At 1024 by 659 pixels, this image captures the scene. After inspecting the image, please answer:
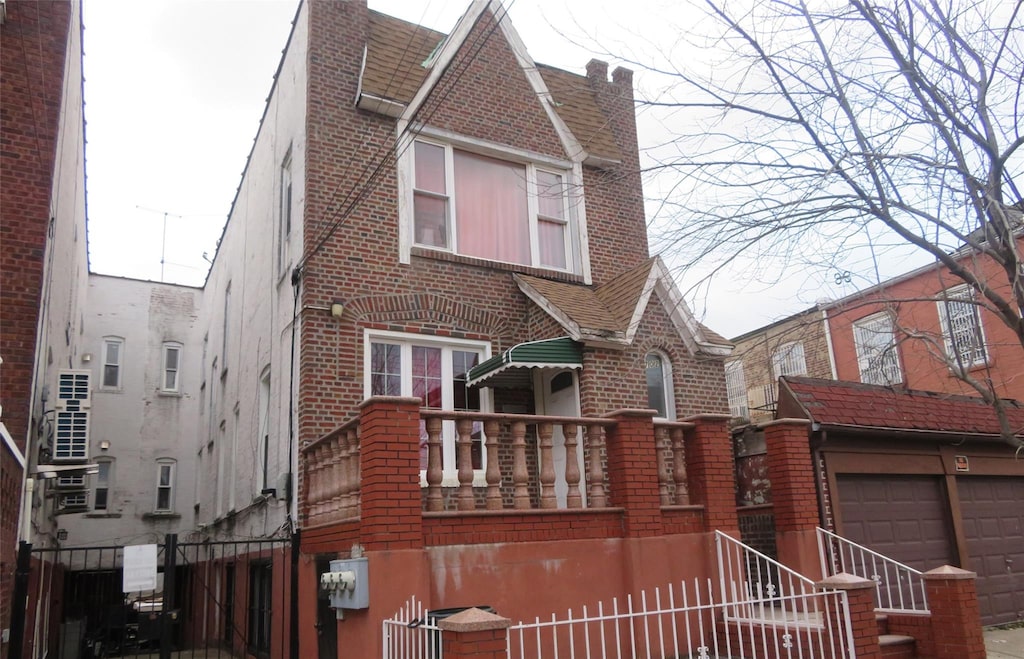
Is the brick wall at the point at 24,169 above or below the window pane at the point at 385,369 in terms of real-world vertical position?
above

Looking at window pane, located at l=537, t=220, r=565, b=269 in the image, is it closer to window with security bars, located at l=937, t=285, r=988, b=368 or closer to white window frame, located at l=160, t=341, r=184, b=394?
window with security bars, located at l=937, t=285, r=988, b=368

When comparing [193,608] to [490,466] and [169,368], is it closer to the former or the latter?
[490,466]

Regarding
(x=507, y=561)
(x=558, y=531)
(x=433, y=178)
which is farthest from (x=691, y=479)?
(x=433, y=178)

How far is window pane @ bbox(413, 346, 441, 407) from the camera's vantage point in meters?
11.0

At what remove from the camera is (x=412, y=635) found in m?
6.56

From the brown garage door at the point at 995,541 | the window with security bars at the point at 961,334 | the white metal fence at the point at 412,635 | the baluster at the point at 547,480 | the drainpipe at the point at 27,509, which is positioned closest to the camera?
the white metal fence at the point at 412,635

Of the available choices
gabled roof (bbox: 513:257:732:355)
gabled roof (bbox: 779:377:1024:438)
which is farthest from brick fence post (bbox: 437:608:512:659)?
gabled roof (bbox: 779:377:1024:438)

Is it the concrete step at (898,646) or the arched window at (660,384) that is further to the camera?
the arched window at (660,384)

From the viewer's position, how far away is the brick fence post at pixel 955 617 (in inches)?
318

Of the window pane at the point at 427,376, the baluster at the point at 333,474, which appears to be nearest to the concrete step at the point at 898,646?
the baluster at the point at 333,474

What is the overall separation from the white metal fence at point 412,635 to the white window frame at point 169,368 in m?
19.7

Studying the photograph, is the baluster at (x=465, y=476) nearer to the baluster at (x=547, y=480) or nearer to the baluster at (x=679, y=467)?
the baluster at (x=547, y=480)

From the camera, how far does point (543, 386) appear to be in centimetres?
1142

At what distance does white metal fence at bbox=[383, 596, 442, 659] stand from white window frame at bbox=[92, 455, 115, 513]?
18.4 m
